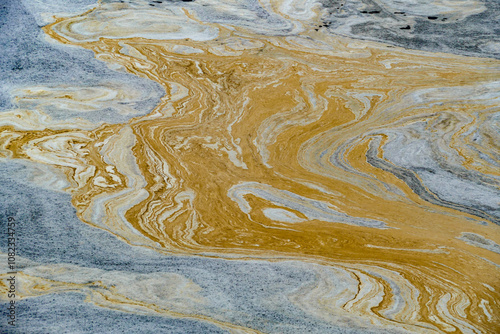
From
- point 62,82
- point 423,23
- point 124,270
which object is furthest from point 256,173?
point 423,23

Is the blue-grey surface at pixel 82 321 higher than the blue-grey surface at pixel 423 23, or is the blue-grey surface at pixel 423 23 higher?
the blue-grey surface at pixel 423 23

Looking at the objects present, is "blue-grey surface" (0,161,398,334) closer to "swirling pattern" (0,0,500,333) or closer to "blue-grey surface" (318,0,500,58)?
"swirling pattern" (0,0,500,333)

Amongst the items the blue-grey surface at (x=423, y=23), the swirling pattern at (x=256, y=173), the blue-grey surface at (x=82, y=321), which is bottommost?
the blue-grey surface at (x=82, y=321)

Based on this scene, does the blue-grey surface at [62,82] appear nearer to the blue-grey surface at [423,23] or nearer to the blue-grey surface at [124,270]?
the blue-grey surface at [124,270]

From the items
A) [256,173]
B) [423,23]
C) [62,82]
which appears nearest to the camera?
[256,173]

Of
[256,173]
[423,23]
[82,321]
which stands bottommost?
[82,321]

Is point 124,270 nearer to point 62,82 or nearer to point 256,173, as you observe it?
point 256,173

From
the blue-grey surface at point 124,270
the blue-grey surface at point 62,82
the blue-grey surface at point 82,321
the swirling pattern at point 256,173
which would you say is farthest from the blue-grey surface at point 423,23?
the blue-grey surface at point 82,321

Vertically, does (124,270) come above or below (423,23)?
below
